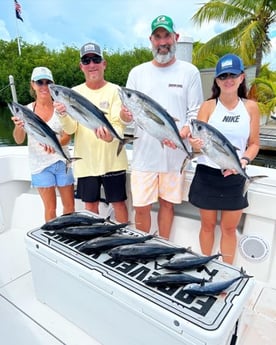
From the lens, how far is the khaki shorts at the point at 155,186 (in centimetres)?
197

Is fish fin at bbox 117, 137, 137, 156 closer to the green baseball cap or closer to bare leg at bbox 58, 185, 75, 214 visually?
bare leg at bbox 58, 185, 75, 214

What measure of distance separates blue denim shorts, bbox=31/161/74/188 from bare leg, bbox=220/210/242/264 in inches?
44.0

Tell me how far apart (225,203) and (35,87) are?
1.46 metres

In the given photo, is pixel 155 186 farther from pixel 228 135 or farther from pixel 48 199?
pixel 48 199

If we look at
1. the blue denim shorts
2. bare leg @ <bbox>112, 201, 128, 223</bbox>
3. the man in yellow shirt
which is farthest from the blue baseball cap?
the blue denim shorts

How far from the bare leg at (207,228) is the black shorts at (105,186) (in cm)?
58

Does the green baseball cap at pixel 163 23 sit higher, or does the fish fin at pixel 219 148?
the green baseball cap at pixel 163 23

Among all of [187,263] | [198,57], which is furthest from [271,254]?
[198,57]

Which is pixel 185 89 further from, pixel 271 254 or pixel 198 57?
pixel 198 57

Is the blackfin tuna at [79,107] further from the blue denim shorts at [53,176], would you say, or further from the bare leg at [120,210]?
the bare leg at [120,210]

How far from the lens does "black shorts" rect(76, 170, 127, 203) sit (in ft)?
6.55

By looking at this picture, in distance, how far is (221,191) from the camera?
1.70 metres

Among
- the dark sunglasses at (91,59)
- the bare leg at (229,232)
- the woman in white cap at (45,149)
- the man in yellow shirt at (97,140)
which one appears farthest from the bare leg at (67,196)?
the bare leg at (229,232)

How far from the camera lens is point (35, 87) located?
1.97m
